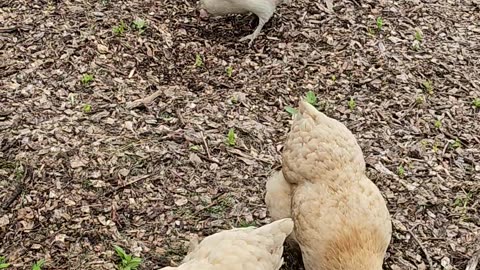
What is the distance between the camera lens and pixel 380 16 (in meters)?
5.69

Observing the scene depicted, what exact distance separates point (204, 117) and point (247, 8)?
1.28m

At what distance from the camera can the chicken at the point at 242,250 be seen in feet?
9.82

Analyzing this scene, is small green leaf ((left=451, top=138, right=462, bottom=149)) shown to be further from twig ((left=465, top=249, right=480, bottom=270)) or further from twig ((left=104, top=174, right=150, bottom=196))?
twig ((left=104, top=174, right=150, bottom=196))

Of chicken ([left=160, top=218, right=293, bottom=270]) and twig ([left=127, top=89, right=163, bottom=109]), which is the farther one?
twig ([left=127, top=89, right=163, bottom=109])

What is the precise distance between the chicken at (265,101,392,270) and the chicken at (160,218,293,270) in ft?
0.55

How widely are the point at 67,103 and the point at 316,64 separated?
2027 mm

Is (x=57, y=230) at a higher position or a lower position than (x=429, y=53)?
lower

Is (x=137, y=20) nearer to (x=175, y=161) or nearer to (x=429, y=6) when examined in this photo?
(x=175, y=161)

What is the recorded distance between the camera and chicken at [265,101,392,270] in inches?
124

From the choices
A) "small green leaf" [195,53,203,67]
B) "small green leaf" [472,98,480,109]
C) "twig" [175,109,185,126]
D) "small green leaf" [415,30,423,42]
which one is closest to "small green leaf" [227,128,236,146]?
"twig" [175,109,185,126]

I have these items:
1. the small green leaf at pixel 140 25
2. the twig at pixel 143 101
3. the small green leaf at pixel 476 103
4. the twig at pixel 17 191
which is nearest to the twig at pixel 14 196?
the twig at pixel 17 191

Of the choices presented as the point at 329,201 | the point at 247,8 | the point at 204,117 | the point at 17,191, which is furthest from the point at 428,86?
the point at 17,191

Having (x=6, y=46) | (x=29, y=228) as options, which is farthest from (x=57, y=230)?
(x=6, y=46)

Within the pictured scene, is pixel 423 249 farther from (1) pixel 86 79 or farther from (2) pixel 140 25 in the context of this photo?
(2) pixel 140 25
